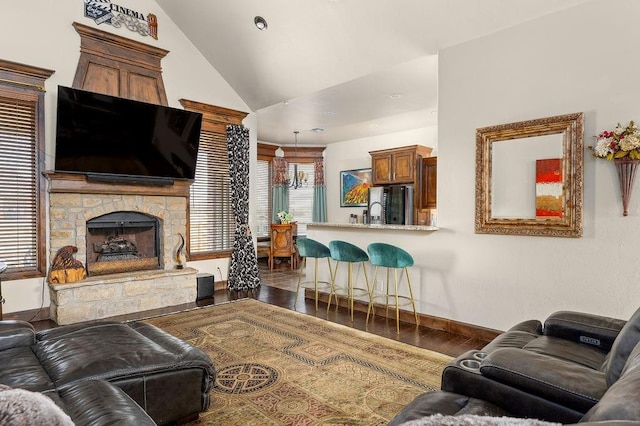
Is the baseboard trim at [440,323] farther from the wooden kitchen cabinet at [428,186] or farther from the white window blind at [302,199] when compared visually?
→ the white window blind at [302,199]

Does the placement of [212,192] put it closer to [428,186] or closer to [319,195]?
[319,195]

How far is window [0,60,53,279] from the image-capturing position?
4.25 metres

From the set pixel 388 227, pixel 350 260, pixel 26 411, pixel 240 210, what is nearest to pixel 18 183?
pixel 240 210

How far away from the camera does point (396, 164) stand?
25.0 ft

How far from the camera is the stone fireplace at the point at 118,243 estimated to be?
4.48 metres

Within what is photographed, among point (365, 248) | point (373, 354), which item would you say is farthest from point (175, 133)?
point (373, 354)

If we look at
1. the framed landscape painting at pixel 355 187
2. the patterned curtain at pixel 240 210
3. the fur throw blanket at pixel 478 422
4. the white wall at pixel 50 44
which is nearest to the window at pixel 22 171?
the white wall at pixel 50 44

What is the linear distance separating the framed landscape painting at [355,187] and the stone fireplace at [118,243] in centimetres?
419

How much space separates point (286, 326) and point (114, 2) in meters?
4.80

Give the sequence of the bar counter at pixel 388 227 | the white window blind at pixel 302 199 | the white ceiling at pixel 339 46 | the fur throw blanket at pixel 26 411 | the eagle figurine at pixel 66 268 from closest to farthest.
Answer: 1. the fur throw blanket at pixel 26 411
2. the white ceiling at pixel 339 46
3. the bar counter at pixel 388 227
4. the eagle figurine at pixel 66 268
5. the white window blind at pixel 302 199

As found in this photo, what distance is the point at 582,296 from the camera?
10.5 feet

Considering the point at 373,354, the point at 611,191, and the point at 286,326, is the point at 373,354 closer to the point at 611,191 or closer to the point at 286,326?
the point at 286,326

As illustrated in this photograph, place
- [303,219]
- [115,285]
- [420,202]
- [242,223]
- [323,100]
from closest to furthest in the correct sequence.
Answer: [115,285] < [323,100] < [242,223] < [420,202] < [303,219]

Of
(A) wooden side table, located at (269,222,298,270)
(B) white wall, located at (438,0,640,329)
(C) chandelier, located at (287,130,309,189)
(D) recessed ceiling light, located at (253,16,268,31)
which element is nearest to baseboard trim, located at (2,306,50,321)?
(D) recessed ceiling light, located at (253,16,268,31)
